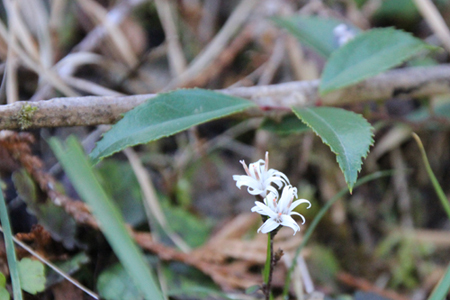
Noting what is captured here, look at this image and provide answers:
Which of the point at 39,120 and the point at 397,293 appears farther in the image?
the point at 397,293

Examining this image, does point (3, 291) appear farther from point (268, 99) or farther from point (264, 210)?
point (268, 99)

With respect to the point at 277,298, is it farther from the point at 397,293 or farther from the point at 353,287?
the point at 397,293

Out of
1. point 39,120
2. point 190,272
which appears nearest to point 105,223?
point 39,120

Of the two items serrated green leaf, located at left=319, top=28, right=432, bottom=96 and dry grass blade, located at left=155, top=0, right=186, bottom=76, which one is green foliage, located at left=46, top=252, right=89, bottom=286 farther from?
dry grass blade, located at left=155, top=0, right=186, bottom=76

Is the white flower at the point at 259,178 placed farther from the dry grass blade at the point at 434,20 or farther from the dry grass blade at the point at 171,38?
the dry grass blade at the point at 434,20

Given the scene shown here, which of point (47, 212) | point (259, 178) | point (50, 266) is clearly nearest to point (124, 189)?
point (47, 212)

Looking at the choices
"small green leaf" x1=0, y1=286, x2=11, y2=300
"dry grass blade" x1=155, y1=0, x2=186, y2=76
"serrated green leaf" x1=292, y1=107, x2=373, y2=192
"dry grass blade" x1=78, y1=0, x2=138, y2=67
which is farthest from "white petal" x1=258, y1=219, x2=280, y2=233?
"dry grass blade" x1=78, y1=0, x2=138, y2=67
